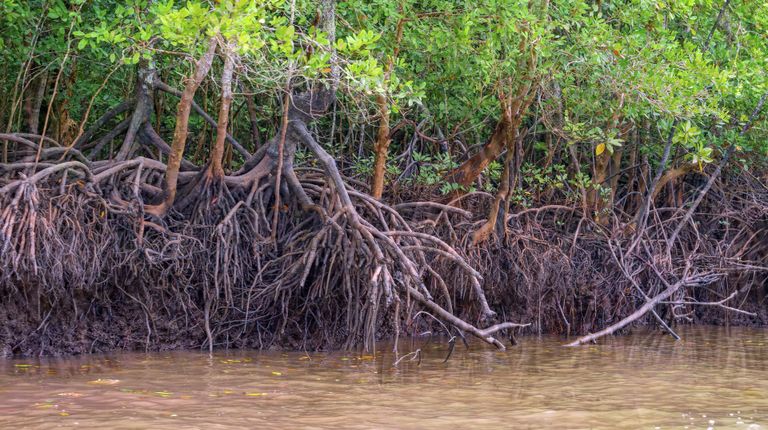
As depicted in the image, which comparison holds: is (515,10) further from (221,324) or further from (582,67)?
(221,324)

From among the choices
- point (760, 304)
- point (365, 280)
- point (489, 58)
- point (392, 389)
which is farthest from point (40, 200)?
point (760, 304)

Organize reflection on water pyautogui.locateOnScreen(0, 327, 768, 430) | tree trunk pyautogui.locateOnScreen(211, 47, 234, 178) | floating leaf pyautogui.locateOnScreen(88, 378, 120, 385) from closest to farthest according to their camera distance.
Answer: reflection on water pyautogui.locateOnScreen(0, 327, 768, 430), floating leaf pyautogui.locateOnScreen(88, 378, 120, 385), tree trunk pyautogui.locateOnScreen(211, 47, 234, 178)

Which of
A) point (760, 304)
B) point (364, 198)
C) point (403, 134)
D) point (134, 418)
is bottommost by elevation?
point (134, 418)

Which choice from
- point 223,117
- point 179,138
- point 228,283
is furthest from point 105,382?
point 223,117

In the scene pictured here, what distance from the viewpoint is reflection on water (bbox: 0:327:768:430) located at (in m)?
4.98

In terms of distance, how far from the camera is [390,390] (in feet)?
19.4

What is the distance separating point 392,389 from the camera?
19.5ft

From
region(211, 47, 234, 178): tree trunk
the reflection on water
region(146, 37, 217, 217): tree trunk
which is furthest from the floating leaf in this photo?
region(211, 47, 234, 178): tree trunk

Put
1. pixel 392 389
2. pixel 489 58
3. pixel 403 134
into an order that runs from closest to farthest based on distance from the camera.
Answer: pixel 392 389 → pixel 489 58 → pixel 403 134

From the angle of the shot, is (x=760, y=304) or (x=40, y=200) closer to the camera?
(x=40, y=200)

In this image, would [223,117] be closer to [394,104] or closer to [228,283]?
[228,283]

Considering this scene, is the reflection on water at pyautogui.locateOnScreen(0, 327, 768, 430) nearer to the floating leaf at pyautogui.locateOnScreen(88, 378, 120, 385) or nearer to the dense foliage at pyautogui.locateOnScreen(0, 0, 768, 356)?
the floating leaf at pyautogui.locateOnScreen(88, 378, 120, 385)

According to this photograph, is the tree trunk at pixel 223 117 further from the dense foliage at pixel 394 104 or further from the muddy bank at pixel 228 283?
the muddy bank at pixel 228 283

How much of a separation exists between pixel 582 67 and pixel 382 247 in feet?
7.08
